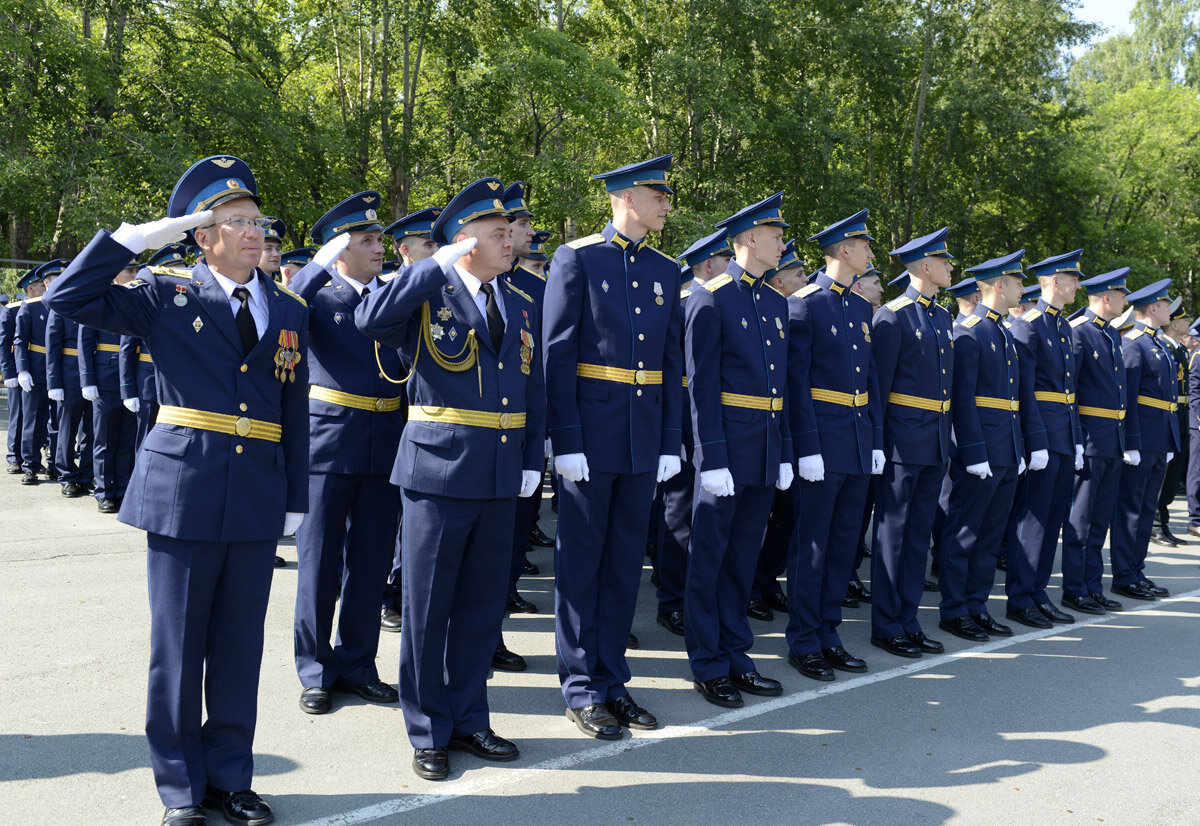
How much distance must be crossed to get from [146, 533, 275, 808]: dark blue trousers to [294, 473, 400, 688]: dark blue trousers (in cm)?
94

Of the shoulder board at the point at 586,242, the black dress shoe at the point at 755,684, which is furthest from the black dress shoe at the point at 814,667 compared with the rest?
the shoulder board at the point at 586,242

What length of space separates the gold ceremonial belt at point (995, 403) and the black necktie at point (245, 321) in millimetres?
4672

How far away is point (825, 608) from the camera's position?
567 cm

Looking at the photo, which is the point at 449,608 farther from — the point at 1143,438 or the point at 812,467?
the point at 1143,438

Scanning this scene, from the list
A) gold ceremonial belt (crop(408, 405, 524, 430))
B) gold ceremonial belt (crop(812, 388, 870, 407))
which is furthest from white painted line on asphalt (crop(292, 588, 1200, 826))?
gold ceremonial belt (crop(812, 388, 870, 407))

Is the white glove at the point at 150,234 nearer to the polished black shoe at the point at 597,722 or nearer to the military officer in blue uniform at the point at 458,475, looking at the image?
the military officer in blue uniform at the point at 458,475

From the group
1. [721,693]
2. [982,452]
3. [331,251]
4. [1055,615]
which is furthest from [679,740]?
[1055,615]

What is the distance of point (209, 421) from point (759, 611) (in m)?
4.21

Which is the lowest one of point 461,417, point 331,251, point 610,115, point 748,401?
point 461,417

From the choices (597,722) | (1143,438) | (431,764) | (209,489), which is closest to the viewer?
(209,489)

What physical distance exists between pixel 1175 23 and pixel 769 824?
50.0 m

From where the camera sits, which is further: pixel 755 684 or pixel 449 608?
pixel 755 684

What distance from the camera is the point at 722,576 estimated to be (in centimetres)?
513

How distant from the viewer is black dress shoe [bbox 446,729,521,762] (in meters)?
4.05
